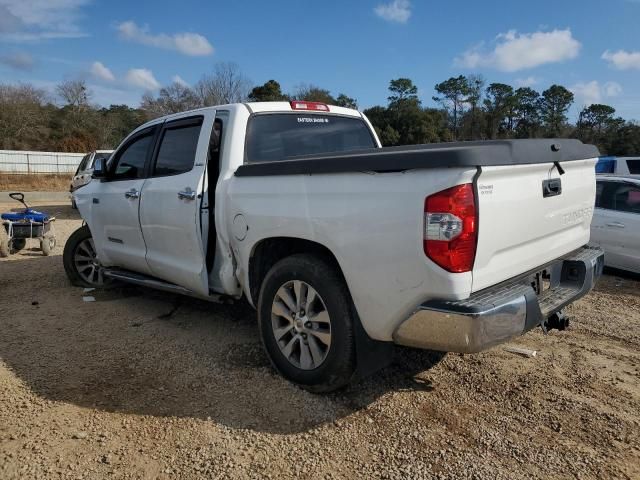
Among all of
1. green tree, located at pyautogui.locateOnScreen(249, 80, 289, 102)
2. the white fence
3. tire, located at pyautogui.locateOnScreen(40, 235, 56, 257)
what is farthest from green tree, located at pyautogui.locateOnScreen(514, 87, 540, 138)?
tire, located at pyautogui.locateOnScreen(40, 235, 56, 257)

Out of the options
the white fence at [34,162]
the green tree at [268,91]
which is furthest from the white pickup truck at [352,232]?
the green tree at [268,91]

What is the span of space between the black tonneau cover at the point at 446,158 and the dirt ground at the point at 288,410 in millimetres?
1525

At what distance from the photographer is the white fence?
113 feet

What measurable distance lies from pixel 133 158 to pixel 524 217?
12.8ft

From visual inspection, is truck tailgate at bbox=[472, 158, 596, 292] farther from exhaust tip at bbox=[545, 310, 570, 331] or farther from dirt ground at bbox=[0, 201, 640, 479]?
dirt ground at bbox=[0, 201, 640, 479]

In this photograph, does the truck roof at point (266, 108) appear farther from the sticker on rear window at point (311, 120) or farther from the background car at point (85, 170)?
the background car at point (85, 170)

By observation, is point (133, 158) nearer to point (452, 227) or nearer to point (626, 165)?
point (452, 227)

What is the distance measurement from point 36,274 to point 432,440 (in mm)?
6285

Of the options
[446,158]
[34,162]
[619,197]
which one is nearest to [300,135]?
[446,158]

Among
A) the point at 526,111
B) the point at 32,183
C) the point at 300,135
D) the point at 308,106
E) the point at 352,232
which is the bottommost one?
the point at 352,232

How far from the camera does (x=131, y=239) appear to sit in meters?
5.00

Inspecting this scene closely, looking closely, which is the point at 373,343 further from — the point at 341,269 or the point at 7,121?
the point at 7,121

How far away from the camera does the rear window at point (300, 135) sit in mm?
4113

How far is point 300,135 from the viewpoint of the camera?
4.45 metres
